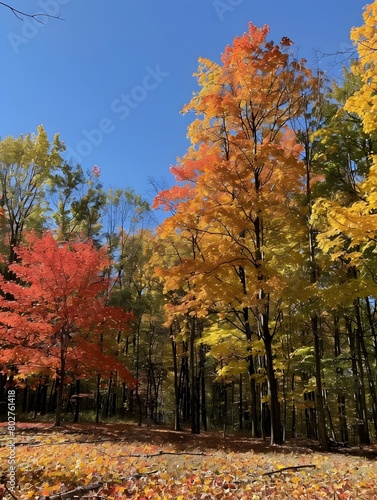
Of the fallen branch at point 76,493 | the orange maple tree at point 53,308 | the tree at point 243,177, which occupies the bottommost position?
the fallen branch at point 76,493

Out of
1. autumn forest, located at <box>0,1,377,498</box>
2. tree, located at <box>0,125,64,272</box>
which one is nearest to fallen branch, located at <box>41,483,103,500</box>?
autumn forest, located at <box>0,1,377,498</box>

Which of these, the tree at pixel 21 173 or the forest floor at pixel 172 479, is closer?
the forest floor at pixel 172 479

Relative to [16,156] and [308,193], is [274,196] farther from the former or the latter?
[16,156]

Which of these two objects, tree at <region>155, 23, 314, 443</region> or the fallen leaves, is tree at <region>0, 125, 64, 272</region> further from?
the fallen leaves

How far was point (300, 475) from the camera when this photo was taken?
17.0 ft

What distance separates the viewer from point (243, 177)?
9.71m

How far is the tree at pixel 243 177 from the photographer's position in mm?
9367

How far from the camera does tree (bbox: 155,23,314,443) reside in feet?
30.7

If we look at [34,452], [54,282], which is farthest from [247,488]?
[54,282]

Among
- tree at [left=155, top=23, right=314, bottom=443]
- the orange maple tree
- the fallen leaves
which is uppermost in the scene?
tree at [left=155, top=23, right=314, bottom=443]

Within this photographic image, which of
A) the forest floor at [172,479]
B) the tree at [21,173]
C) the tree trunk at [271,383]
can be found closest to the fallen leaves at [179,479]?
the forest floor at [172,479]

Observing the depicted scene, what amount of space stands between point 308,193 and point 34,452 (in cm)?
957

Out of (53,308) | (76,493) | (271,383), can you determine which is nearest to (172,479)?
(76,493)

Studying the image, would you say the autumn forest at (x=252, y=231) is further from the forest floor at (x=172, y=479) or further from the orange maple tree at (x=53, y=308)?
the forest floor at (x=172, y=479)
